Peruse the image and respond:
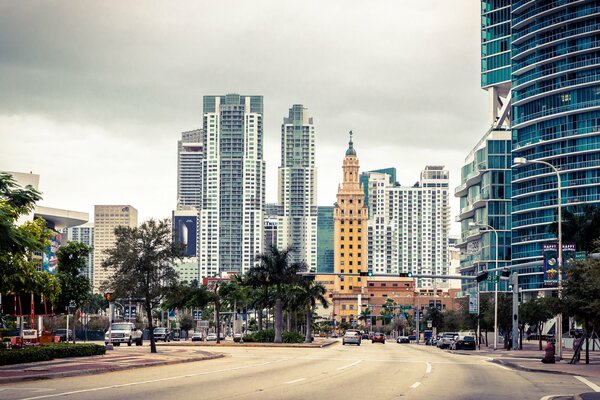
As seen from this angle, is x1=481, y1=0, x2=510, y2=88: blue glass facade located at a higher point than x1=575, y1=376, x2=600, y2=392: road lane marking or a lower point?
higher

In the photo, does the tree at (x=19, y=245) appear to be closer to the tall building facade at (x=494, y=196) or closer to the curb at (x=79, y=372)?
the curb at (x=79, y=372)

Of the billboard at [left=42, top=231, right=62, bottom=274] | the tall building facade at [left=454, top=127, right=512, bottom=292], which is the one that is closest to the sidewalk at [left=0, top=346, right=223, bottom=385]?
the billboard at [left=42, top=231, right=62, bottom=274]

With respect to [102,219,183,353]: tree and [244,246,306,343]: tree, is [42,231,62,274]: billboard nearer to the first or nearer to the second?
[102,219,183,353]: tree

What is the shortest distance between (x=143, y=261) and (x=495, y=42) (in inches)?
5098

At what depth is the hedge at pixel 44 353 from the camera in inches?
1465

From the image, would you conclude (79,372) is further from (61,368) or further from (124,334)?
(124,334)

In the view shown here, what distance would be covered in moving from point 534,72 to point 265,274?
71589mm

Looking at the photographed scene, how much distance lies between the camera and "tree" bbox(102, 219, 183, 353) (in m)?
54.5

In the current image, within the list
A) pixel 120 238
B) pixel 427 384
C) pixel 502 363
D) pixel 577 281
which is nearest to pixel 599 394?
pixel 427 384

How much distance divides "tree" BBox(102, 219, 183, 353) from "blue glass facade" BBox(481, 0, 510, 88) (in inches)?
4849

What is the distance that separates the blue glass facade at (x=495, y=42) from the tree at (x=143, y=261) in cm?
12317

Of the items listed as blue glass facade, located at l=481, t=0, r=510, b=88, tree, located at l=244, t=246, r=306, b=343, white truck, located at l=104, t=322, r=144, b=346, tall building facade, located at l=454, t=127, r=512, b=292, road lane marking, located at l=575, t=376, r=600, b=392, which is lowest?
white truck, located at l=104, t=322, r=144, b=346

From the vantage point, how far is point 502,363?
52656mm

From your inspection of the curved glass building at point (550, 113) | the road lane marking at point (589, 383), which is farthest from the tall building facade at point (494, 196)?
the road lane marking at point (589, 383)
